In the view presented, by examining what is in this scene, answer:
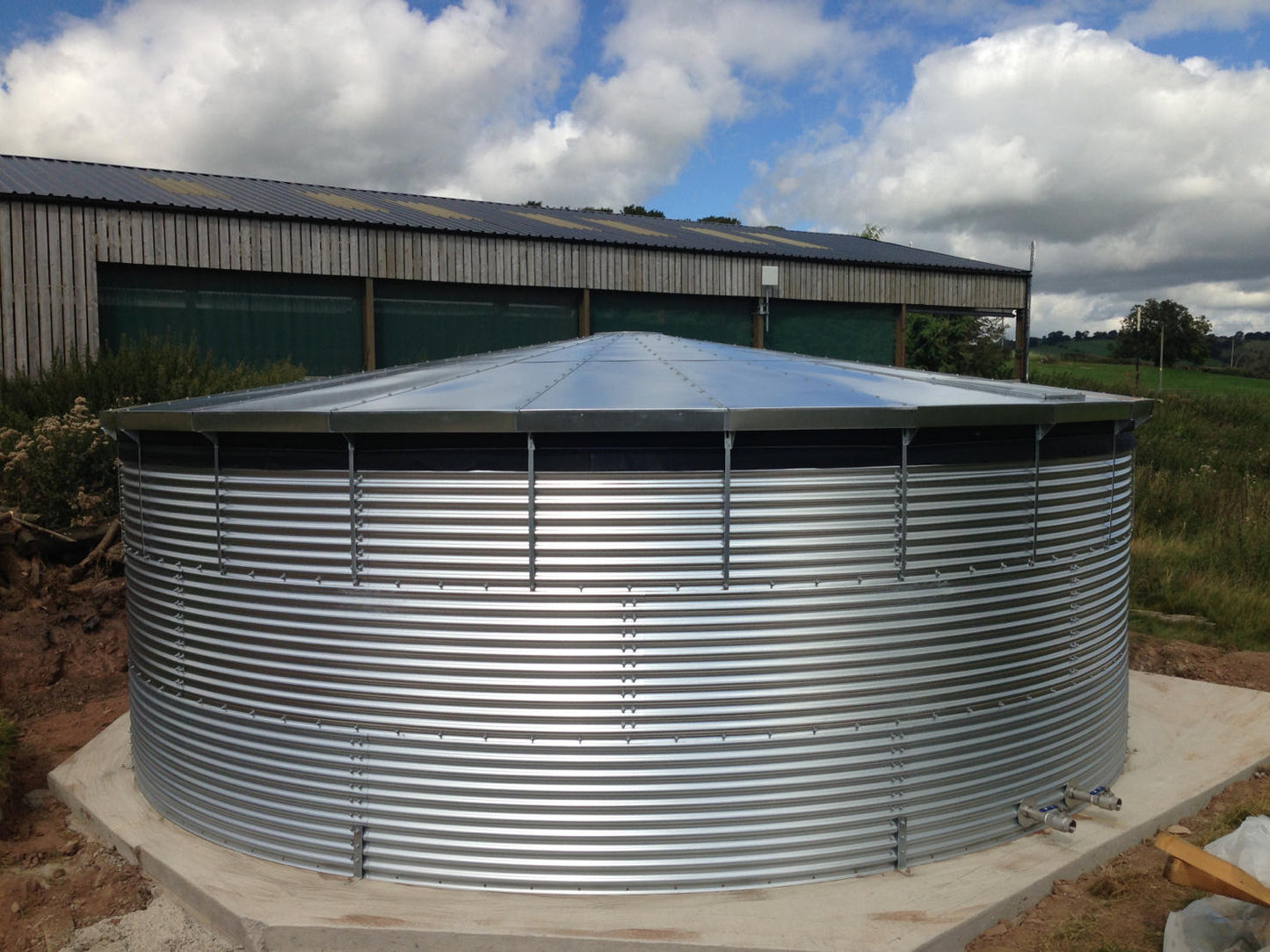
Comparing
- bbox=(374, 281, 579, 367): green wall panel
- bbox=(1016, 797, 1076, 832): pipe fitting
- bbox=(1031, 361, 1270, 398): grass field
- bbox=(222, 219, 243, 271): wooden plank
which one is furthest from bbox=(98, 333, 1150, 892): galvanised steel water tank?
bbox=(1031, 361, 1270, 398): grass field

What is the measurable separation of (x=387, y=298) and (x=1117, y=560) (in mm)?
16309

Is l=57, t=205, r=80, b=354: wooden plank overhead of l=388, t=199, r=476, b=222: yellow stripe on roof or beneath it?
beneath

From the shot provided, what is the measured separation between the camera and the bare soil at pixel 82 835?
19.5ft

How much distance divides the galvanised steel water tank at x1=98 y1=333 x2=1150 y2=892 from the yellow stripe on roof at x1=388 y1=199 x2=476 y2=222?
57.5 ft

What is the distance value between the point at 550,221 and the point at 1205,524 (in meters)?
16.1

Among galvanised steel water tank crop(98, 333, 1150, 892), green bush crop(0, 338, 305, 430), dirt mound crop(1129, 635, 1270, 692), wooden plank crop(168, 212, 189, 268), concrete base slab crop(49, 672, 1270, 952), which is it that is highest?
wooden plank crop(168, 212, 189, 268)

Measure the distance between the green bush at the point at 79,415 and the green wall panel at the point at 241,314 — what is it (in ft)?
5.63

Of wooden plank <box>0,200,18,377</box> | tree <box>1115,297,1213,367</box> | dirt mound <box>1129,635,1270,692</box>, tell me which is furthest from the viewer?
tree <box>1115,297,1213,367</box>

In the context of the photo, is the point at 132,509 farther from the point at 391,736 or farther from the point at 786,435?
the point at 786,435

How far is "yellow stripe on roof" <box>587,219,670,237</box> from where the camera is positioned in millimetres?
25812

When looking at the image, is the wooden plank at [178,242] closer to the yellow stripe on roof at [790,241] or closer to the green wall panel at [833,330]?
the green wall panel at [833,330]

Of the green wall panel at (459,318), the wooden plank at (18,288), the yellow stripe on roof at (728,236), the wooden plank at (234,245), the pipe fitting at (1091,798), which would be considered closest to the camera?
the pipe fitting at (1091,798)

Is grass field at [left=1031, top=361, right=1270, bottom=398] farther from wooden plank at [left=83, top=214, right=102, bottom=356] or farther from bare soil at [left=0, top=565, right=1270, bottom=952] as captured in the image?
bare soil at [left=0, top=565, right=1270, bottom=952]

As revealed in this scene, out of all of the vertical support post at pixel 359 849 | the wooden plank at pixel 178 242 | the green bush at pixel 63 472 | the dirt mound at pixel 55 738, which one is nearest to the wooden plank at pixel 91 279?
the wooden plank at pixel 178 242
